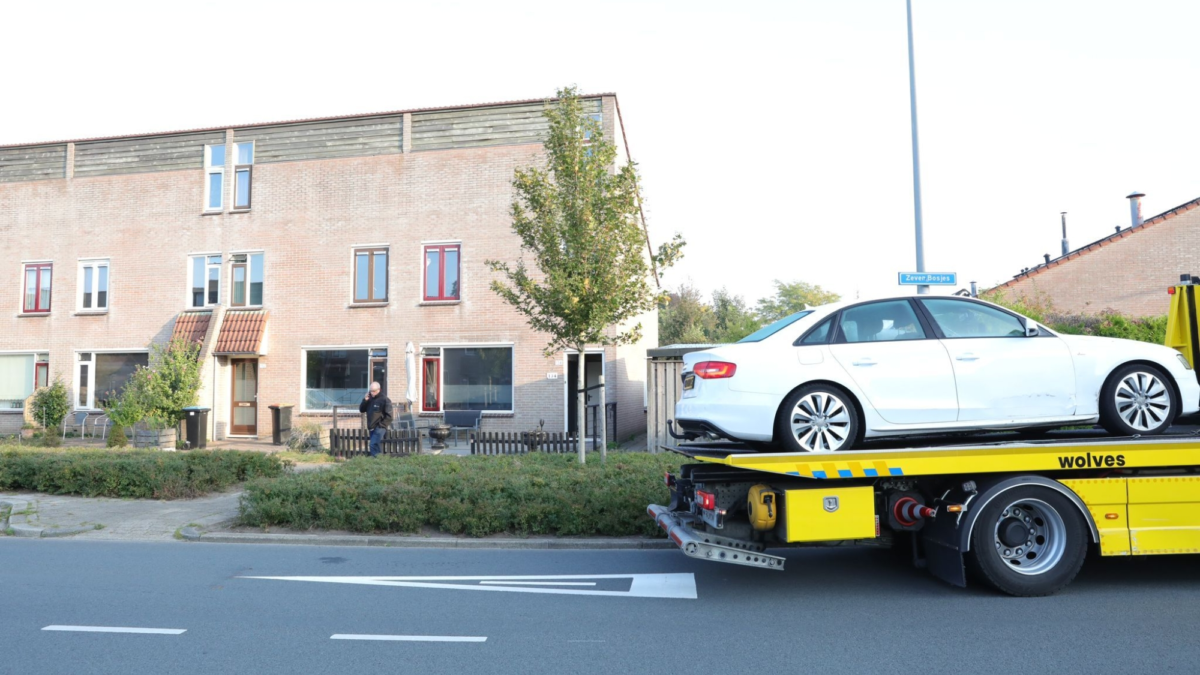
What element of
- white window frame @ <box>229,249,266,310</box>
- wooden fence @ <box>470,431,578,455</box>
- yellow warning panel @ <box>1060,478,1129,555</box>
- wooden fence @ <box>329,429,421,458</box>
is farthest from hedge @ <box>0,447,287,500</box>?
yellow warning panel @ <box>1060,478,1129,555</box>

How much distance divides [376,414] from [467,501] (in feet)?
20.9

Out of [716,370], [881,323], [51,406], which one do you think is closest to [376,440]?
[716,370]

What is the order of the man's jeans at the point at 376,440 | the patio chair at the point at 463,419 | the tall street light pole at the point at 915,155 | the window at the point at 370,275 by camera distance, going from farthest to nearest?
the window at the point at 370,275 → the patio chair at the point at 463,419 → the man's jeans at the point at 376,440 → the tall street light pole at the point at 915,155

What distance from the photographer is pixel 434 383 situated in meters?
20.1

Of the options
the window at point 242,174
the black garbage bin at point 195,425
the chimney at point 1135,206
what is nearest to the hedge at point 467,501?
the black garbage bin at point 195,425

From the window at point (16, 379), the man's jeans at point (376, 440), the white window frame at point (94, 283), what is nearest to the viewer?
the man's jeans at point (376, 440)

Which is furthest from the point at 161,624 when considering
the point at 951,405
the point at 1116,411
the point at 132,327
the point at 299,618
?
the point at 132,327

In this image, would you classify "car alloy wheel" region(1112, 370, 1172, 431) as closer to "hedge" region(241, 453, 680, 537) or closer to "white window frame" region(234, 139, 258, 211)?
"hedge" region(241, 453, 680, 537)

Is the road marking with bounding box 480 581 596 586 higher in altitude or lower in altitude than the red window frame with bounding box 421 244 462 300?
lower

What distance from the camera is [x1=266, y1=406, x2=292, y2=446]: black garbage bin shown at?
1997 cm

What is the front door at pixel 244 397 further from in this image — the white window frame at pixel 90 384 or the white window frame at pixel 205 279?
the white window frame at pixel 90 384

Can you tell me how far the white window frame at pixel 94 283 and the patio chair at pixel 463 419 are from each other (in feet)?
35.1

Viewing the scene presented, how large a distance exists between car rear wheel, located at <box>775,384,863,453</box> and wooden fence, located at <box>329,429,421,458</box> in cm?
1003

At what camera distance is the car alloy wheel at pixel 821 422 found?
6449 mm
